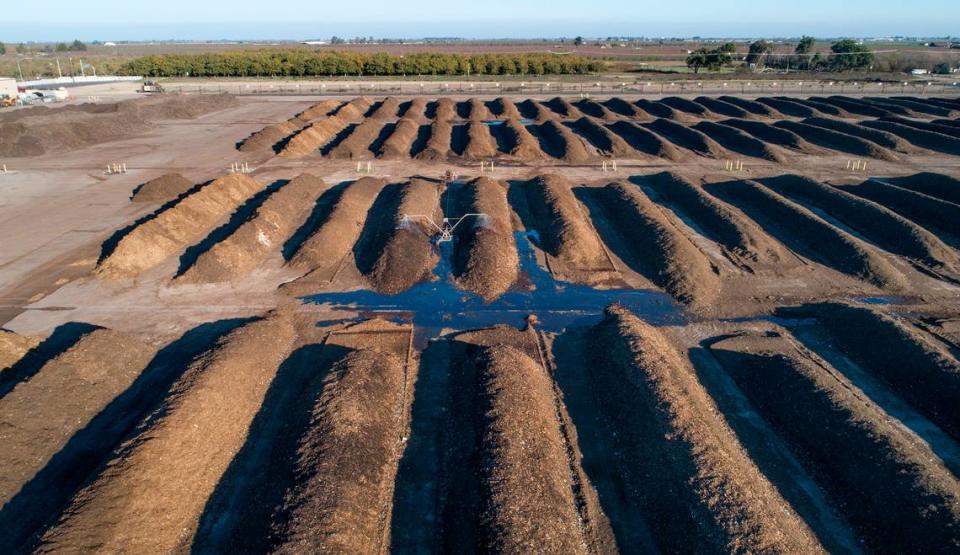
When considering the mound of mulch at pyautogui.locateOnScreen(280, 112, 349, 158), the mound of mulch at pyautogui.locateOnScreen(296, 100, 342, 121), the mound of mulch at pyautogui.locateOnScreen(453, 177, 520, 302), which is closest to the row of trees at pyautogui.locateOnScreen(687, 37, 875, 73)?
the mound of mulch at pyautogui.locateOnScreen(296, 100, 342, 121)

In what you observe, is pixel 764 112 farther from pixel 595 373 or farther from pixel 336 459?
pixel 336 459

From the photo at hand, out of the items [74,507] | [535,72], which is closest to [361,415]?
[74,507]

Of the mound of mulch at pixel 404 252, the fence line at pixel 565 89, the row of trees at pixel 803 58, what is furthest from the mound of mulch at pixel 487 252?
the row of trees at pixel 803 58

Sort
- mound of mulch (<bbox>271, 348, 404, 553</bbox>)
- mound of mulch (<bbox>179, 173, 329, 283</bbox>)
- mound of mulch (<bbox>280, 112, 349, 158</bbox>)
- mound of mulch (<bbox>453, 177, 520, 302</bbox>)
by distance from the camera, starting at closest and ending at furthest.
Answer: mound of mulch (<bbox>271, 348, 404, 553</bbox>), mound of mulch (<bbox>453, 177, 520, 302</bbox>), mound of mulch (<bbox>179, 173, 329, 283</bbox>), mound of mulch (<bbox>280, 112, 349, 158</bbox>)

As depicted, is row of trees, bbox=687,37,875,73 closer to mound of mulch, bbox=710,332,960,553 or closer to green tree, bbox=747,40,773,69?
green tree, bbox=747,40,773,69

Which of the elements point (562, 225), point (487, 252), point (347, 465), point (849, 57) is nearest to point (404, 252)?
point (487, 252)

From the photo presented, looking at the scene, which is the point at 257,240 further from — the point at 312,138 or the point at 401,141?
the point at 312,138
